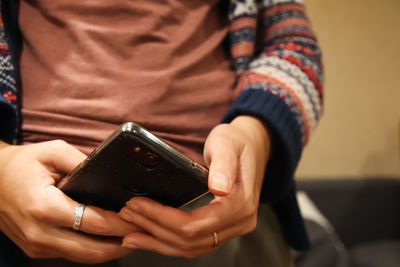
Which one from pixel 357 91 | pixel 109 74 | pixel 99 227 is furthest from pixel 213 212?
pixel 357 91

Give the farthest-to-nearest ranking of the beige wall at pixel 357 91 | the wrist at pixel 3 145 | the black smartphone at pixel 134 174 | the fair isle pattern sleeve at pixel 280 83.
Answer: the beige wall at pixel 357 91
the fair isle pattern sleeve at pixel 280 83
the wrist at pixel 3 145
the black smartphone at pixel 134 174

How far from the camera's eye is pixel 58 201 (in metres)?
0.33

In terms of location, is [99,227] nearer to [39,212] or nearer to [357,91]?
[39,212]

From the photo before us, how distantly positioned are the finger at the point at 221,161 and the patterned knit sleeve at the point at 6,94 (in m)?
0.25

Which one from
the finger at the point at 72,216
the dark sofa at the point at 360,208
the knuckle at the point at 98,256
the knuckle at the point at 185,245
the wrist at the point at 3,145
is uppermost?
the wrist at the point at 3,145

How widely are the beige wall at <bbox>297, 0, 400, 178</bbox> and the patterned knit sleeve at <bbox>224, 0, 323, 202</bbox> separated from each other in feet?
3.76

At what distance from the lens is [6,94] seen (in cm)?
41

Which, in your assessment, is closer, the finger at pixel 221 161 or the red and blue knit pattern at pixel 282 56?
the finger at pixel 221 161

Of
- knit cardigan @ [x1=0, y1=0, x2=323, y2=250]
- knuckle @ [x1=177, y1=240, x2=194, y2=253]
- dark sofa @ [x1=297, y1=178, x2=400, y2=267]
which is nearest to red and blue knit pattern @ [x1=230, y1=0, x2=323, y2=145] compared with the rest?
knit cardigan @ [x1=0, y1=0, x2=323, y2=250]

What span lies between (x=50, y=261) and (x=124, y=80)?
0.89ft

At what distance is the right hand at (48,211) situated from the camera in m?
0.33

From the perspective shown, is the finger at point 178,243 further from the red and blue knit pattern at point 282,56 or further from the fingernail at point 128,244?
the red and blue knit pattern at point 282,56

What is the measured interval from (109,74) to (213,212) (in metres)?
0.25

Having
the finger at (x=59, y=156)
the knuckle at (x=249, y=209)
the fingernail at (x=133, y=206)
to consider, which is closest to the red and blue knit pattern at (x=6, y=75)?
the finger at (x=59, y=156)
